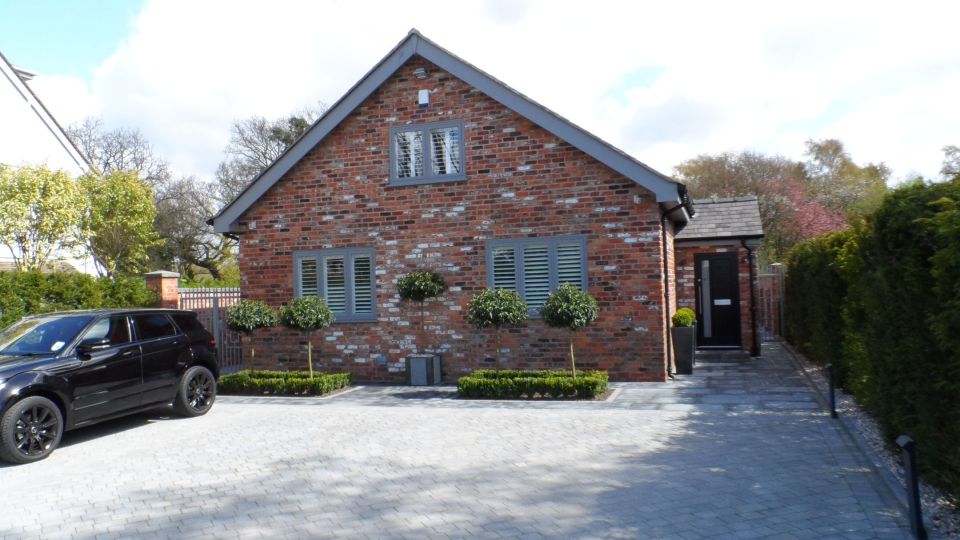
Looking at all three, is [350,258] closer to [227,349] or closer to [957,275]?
[227,349]

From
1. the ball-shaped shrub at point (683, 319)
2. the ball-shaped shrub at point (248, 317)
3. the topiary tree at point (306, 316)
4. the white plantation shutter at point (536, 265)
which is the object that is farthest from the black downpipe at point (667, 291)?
the ball-shaped shrub at point (248, 317)

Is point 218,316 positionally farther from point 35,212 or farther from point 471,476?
point 471,476

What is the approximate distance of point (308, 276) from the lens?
14023mm

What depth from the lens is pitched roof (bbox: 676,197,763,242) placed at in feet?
52.3

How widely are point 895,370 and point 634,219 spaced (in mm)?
6385

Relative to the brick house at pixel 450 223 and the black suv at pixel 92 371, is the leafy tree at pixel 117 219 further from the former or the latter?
the black suv at pixel 92 371

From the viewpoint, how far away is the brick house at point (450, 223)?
39.8 ft

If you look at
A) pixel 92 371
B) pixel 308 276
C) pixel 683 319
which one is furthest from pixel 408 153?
pixel 92 371

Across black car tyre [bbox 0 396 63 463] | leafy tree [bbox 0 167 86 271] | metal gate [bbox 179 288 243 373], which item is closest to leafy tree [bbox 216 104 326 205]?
leafy tree [bbox 0 167 86 271]

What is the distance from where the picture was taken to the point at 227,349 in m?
16.2

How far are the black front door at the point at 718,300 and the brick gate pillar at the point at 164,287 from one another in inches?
474

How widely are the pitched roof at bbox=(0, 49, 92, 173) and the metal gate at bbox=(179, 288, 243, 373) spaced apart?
14.7 metres

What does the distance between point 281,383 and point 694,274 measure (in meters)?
9.69

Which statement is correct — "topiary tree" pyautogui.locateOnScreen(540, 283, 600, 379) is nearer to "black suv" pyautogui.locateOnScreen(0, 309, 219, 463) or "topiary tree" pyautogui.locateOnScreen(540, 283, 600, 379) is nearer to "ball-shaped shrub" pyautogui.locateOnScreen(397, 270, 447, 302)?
"ball-shaped shrub" pyautogui.locateOnScreen(397, 270, 447, 302)
